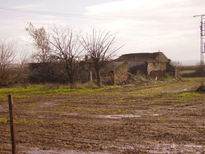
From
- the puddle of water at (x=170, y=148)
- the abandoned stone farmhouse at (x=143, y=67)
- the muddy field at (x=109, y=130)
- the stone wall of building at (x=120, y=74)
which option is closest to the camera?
the puddle of water at (x=170, y=148)

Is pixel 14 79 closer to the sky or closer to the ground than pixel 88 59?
closer to the ground

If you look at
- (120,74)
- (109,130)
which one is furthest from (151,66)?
(109,130)

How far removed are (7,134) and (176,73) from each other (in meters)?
39.7

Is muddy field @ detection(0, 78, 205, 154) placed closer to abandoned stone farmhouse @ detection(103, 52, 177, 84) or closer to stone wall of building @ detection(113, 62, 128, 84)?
stone wall of building @ detection(113, 62, 128, 84)

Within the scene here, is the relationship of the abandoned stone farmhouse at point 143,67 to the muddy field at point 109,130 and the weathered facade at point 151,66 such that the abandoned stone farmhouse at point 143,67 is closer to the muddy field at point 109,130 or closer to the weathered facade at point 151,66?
the weathered facade at point 151,66

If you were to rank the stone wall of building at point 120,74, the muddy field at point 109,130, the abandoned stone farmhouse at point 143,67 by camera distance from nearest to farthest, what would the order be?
the muddy field at point 109,130 → the stone wall of building at point 120,74 → the abandoned stone farmhouse at point 143,67

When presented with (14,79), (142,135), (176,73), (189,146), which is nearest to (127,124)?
(142,135)

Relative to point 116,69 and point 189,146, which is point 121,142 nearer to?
point 189,146

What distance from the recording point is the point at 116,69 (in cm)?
3031

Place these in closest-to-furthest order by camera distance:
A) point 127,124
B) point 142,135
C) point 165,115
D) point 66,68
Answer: point 142,135
point 127,124
point 165,115
point 66,68

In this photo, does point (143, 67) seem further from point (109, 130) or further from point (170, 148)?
point (170, 148)

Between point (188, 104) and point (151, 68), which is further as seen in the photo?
point (151, 68)

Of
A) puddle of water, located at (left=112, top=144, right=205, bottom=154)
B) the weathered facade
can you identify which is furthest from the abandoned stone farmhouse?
puddle of water, located at (left=112, top=144, right=205, bottom=154)

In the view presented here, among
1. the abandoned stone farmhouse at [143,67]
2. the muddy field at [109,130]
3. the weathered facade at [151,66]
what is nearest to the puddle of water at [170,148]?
the muddy field at [109,130]
